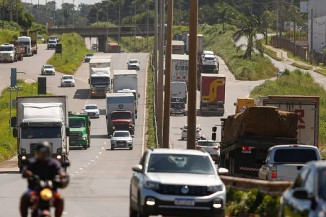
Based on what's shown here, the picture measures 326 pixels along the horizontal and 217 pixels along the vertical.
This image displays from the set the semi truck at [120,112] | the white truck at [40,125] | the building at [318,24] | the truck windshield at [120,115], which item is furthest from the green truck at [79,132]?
the building at [318,24]

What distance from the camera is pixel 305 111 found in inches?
1773

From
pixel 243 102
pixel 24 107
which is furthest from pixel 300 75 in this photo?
pixel 24 107

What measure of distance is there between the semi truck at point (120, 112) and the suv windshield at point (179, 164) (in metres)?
67.0

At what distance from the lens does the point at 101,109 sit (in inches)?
4505

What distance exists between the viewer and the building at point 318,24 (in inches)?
6870

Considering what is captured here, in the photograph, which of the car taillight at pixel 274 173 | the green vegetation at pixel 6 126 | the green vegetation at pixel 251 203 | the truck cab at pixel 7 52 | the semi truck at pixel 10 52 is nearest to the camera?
the green vegetation at pixel 251 203

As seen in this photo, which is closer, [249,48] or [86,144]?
[86,144]

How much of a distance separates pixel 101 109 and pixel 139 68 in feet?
132

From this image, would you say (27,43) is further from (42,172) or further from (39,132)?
(42,172)

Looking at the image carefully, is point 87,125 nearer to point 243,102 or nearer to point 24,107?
point 243,102

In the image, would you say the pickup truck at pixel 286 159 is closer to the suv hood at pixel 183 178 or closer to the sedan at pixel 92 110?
the suv hood at pixel 183 178

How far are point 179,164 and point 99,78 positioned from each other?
3743 inches

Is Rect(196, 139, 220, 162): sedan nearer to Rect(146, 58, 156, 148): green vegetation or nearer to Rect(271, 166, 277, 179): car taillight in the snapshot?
Rect(146, 58, 156, 148): green vegetation

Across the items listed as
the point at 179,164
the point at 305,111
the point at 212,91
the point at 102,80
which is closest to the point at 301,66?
the point at 102,80
